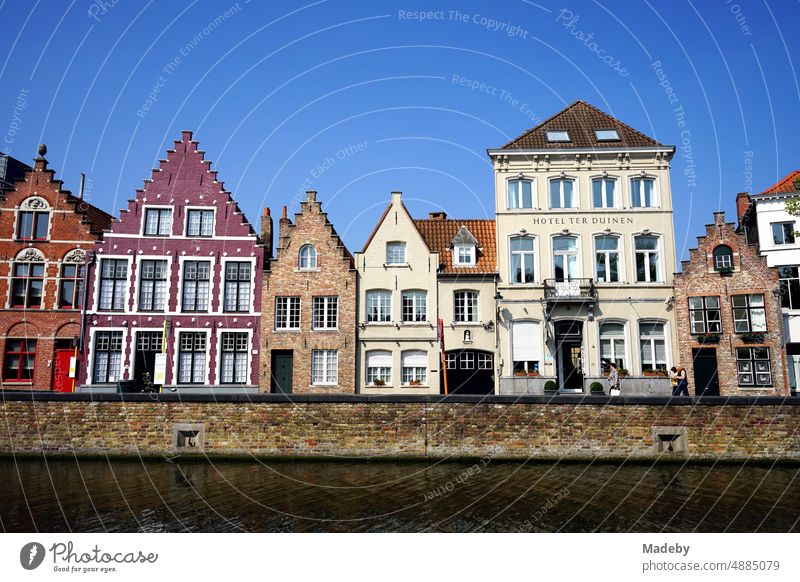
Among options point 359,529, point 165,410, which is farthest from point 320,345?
point 359,529

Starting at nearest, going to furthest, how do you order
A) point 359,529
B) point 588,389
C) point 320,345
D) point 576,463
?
point 359,529 < point 576,463 < point 588,389 < point 320,345

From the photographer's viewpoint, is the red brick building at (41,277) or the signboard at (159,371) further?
the red brick building at (41,277)

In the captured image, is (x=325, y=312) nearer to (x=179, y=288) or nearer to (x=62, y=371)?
(x=179, y=288)

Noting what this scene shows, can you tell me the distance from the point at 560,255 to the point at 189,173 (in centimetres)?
1983

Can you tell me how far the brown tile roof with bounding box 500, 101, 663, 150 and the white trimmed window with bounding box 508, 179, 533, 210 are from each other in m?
1.85

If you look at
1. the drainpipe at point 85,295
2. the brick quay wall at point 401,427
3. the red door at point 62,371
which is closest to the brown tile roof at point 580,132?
the brick quay wall at point 401,427

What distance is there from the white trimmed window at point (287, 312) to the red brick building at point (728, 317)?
18.8 m

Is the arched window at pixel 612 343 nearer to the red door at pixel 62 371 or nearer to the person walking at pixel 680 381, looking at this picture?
the person walking at pixel 680 381

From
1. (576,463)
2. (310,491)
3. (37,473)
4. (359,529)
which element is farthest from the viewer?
(576,463)

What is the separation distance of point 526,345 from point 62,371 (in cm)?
2326

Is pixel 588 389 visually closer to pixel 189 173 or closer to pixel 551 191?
pixel 551 191

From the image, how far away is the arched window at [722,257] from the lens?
27.8 m

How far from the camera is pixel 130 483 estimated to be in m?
17.0

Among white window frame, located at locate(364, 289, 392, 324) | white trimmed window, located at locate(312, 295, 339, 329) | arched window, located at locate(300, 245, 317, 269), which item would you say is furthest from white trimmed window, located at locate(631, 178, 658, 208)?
arched window, located at locate(300, 245, 317, 269)
